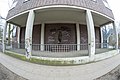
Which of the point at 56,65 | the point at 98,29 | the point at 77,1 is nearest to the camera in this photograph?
the point at 56,65

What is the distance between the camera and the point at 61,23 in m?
13.4

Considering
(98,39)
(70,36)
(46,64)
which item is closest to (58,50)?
(46,64)

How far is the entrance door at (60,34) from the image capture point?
1369 cm

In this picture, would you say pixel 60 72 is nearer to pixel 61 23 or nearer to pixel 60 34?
pixel 60 34

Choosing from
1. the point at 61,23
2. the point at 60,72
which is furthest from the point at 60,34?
the point at 60,72

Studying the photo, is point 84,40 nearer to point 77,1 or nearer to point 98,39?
point 98,39

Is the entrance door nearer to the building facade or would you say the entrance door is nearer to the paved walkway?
the building facade

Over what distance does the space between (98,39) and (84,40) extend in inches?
146

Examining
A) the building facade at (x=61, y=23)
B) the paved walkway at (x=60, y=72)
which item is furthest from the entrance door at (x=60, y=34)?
the paved walkway at (x=60, y=72)

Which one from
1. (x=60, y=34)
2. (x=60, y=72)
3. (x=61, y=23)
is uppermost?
(x=61, y=23)

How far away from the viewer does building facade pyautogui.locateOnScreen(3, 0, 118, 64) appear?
9305 mm

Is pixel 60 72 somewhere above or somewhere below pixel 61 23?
below

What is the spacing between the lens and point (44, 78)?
5699mm

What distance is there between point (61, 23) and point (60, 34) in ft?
4.39
